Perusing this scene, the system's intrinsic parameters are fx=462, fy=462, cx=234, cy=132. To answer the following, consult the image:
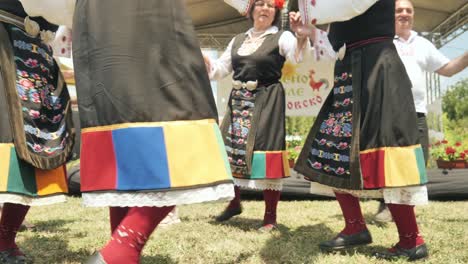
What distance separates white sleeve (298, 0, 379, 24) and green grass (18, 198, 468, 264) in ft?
3.56

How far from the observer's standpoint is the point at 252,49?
3.11 m

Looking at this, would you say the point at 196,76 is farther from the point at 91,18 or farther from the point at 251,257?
the point at 251,257

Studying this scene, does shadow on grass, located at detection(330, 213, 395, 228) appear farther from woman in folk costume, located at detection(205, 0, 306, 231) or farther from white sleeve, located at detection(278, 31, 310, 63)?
white sleeve, located at detection(278, 31, 310, 63)

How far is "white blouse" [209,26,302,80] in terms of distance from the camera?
297 centimetres

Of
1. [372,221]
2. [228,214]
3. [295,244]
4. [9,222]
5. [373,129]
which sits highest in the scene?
[373,129]

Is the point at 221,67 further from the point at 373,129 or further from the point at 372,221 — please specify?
the point at 372,221

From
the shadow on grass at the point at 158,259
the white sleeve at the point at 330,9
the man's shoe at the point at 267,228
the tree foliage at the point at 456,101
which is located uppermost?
the white sleeve at the point at 330,9

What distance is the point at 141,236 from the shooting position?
4.44 feet

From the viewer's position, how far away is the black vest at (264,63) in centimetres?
302

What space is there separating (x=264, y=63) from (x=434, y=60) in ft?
3.42

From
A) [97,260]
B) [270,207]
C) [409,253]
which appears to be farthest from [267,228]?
[97,260]

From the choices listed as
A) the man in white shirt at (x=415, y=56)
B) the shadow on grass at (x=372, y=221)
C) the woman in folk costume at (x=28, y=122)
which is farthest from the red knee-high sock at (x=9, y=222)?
the man in white shirt at (x=415, y=56)

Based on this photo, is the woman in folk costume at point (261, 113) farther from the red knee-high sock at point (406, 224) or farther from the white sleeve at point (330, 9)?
the red knee-high sock at point (406, 224)

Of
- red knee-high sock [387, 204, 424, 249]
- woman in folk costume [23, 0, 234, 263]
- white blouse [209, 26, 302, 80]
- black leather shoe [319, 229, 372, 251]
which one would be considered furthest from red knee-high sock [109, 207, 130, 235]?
white blouse [209, 26, 302, 80]
